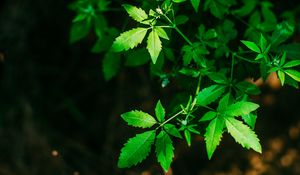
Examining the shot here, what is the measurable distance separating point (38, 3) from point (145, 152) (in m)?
1.95

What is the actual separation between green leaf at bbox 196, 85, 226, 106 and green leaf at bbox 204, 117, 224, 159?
0.28 ft

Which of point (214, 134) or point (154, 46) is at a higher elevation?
point (154, 46)

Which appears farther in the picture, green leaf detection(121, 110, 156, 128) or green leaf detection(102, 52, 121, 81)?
green leaf detection(102, 52, 121, 81)

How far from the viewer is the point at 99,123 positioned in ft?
11.3

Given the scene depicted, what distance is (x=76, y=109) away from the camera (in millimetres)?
3369

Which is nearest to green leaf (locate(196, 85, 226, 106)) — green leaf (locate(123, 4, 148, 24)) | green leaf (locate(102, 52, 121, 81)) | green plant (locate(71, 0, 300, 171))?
green plant (locate(71, 0, 300, 171))

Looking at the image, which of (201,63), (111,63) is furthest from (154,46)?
(111,63)

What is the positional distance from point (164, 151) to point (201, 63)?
363 millimetres

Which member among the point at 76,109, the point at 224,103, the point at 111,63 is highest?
the point at 224,103

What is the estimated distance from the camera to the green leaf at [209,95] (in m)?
1.45

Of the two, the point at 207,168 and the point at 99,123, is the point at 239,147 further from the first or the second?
the point at 99,123

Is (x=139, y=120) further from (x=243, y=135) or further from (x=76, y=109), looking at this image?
(x=76, y=109)

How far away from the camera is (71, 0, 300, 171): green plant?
1393 millimetres

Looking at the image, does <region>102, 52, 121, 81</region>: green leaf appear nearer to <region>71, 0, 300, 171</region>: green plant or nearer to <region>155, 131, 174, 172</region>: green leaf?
<region>71, 0, 300, 171</region>: green plant
